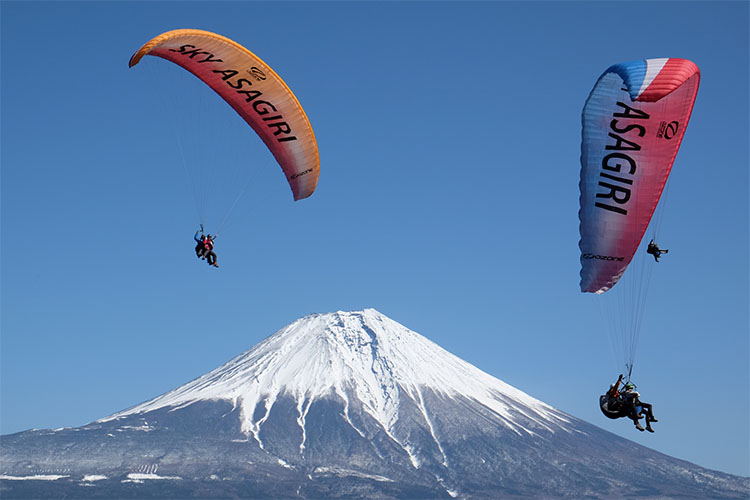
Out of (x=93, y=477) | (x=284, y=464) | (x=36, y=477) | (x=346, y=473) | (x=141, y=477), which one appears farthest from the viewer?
(x=284, y=464)

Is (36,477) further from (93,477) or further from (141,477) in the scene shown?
(141,477)

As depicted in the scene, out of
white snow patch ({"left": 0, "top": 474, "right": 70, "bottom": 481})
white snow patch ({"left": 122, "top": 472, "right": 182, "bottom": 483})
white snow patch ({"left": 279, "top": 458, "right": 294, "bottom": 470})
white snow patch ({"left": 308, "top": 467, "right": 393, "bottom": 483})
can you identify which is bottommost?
white snow patch ({"left": 0, "top": 474, "right": 70, "bottom": 481})

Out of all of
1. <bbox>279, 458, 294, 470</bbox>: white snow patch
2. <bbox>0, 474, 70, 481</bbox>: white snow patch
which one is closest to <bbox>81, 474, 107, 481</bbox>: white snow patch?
<bbox>0, 474, 70, 481</bbox>: white snow patch

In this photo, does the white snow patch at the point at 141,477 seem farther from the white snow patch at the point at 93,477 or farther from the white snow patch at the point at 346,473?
the white snow patch at the point at 346,473

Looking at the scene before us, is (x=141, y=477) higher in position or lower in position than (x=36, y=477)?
higher

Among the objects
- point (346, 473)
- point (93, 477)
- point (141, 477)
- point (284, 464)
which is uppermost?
point (284, 464)

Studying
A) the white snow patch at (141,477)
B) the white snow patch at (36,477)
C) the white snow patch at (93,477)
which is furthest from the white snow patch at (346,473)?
the white snow patch at (36,477)

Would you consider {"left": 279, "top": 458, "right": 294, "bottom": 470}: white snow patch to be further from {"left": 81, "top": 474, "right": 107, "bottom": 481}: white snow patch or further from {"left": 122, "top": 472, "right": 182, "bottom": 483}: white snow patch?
{"left": 81, "top": 474, "right": 107, "bottom": 481}: white snow patch

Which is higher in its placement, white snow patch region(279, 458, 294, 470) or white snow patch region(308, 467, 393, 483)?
white snow patch region(279, 458, 294, 470)

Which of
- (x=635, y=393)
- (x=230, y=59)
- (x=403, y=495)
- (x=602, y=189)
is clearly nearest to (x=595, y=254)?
(x=602, y=189)

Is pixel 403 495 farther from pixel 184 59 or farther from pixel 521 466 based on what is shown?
pixel 184 59

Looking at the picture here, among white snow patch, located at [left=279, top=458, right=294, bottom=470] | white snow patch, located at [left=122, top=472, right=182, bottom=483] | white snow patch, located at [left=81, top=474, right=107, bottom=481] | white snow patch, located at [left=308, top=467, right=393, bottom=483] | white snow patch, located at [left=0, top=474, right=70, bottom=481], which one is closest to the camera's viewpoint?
white snow patch, located at [left=122, top=472, right=182, bottom=483]

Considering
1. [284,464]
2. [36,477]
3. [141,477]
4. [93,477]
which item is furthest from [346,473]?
[36,477]

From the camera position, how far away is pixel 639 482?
634ft
